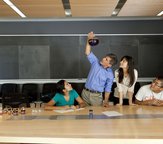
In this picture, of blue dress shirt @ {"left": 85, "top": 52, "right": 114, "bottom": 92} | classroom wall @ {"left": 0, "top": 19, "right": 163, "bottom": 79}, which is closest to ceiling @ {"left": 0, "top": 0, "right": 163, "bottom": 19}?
classroom wall @ {"left": 0, "top": 19, "right": 163, "bottom": 79}

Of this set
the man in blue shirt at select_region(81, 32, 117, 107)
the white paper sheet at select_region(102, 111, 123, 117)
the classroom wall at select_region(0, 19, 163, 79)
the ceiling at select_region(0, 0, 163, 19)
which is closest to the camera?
the white paper sheet at select_region(102, 111, 123, 117)

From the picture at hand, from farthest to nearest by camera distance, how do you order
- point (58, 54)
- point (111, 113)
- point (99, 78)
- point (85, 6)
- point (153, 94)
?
1. point (58, 54)
2. point (85, 6)
3. point (99, 78)
4. point (153, 94)
5. point (111, 113)

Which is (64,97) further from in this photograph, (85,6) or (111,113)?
(85,6)

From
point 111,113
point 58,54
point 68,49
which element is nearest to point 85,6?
point 68,49

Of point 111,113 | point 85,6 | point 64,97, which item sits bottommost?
point 111,113

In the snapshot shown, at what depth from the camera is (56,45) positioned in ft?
19.8

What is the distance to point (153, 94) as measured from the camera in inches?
134

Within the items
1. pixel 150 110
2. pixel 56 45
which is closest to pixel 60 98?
pixel 150 110

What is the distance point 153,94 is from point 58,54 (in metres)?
3.11

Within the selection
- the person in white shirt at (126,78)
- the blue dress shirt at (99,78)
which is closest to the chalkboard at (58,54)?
the blue dress shirt at (99,78)

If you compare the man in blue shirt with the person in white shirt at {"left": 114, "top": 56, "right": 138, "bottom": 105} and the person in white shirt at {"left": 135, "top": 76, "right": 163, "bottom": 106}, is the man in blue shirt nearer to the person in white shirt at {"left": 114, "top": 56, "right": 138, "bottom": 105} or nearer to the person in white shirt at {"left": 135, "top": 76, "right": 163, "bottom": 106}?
the person in white shirt at {"left": 114, "top": 56, "right": 138, "bottom": 105}

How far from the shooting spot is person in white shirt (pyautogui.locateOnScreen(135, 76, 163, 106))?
329cm

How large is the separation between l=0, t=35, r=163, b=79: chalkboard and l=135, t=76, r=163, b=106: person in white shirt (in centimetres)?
263

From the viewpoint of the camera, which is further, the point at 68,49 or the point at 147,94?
the point at 68,49
